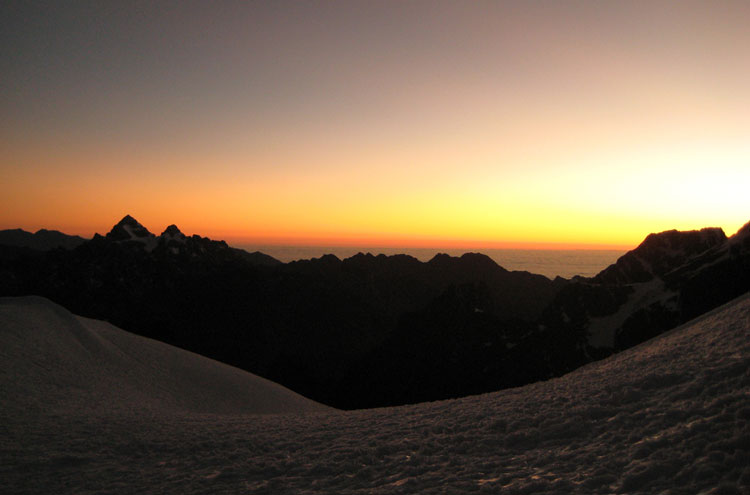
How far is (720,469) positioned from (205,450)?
11.4 m

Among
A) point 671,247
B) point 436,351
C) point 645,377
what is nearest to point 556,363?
point 436,351

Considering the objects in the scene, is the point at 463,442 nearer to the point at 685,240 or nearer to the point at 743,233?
the point at 743,233

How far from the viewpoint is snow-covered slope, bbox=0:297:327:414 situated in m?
20.5

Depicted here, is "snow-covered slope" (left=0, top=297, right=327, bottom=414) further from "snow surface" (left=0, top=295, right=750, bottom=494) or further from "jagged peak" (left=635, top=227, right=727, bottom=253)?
"jagged peak" (left=635, top=227, right=727, bottom=253)

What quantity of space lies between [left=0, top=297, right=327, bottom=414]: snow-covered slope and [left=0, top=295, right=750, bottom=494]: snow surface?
107 inches

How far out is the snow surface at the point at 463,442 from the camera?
7.52 m

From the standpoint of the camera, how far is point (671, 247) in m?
130

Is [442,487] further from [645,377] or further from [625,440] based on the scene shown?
[645,377]

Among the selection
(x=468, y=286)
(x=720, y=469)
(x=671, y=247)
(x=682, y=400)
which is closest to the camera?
(x=720, y=469)

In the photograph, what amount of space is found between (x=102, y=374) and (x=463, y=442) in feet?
83.8

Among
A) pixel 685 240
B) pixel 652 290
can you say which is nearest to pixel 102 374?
pixel 652 290

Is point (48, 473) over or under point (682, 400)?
under

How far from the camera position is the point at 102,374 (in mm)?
27328

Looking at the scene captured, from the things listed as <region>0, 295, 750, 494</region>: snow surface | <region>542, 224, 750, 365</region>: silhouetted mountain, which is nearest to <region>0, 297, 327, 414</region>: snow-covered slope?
<region>0, 295, 750, 494</region>: snow surface
